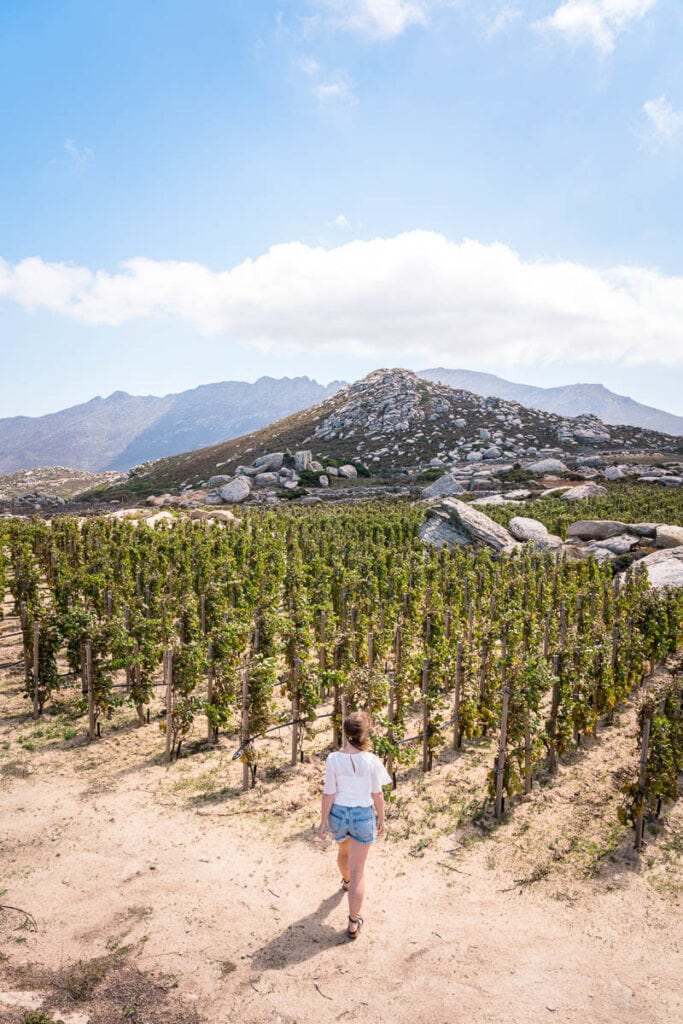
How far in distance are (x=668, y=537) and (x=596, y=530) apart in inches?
218

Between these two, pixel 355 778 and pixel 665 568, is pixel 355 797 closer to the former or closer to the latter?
pixel 355 778

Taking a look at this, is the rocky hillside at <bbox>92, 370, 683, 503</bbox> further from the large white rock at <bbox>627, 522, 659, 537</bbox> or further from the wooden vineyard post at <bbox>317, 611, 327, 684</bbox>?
the wooden vineyard post at <bbox>317, 611, 327, 684</bbox>

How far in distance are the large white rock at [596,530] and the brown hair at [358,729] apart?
3577cm

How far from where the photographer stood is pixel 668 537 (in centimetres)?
3319

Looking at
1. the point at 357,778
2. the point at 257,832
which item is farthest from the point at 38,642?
the point at 357,778

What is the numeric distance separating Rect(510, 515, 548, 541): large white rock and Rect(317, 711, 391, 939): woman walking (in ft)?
107

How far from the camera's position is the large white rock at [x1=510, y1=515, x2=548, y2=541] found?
3719cm

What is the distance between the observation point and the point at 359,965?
254 inches

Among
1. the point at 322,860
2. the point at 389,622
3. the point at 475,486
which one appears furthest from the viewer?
the point at 475,486

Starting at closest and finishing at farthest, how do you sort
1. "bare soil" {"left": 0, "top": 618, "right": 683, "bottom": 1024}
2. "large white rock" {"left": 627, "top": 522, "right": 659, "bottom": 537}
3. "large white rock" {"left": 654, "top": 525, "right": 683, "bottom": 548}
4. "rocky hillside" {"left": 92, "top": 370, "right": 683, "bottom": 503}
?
1. "bare soil" {"left": 0, "top": 618, "right": 683, "bottom": 1024}
2. "large white rock" {"left": 654, "top": 525, "right": 683, "bottom": 548}
3. "large white rock" {"left": 627, "top": 522, "right": 659, "bottom": 537}
4. "rocky hillside" {"left": 92, "top": 370, "right": 683, "bottom": 503}

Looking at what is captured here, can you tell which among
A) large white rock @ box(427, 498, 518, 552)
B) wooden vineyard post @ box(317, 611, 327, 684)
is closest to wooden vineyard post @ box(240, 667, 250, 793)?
wooden vineyard post @ box(317, 611, 327, 684)

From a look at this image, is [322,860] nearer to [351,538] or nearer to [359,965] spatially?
[359,965]

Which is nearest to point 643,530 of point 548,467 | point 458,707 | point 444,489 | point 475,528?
point 475,528

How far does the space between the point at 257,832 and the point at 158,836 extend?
1.60 metres
